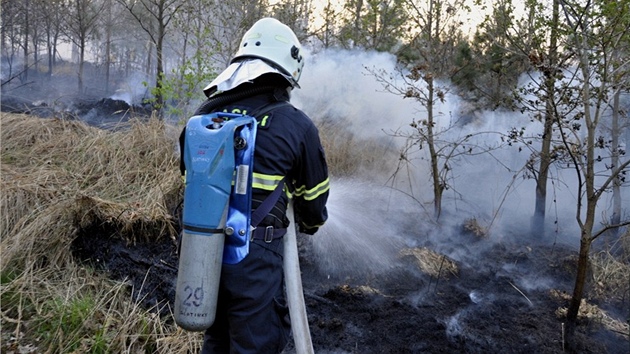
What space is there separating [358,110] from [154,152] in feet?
14.2

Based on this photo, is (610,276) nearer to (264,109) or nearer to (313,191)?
(313,191)

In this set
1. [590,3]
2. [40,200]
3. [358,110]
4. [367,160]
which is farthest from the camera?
[358,110]

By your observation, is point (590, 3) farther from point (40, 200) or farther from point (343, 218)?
point (40, 200)

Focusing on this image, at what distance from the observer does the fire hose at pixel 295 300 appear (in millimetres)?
2471

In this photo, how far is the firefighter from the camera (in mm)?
2254

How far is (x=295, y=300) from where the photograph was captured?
2.48 meters

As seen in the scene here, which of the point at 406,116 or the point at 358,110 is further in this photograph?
the point at 358,110

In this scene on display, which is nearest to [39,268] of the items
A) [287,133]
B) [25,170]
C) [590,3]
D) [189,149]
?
[25,170]

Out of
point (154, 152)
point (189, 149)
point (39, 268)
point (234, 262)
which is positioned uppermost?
point (189, 149)

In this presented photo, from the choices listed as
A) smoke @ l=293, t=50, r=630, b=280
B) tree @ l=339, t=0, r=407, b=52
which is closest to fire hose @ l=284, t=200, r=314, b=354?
smoke @ l=293, t=50, r=630, b=280

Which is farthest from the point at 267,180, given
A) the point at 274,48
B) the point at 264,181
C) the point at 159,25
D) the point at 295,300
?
the point at 159,25

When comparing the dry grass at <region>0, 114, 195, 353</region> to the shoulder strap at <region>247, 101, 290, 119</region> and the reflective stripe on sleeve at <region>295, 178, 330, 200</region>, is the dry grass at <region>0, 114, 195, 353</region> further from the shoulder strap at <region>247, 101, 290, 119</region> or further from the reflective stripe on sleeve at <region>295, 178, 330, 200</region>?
the shoulder strap at <region>247, 101, 290, 119</region>

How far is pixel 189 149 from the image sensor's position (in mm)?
2287

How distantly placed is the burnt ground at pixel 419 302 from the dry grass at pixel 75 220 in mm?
194
